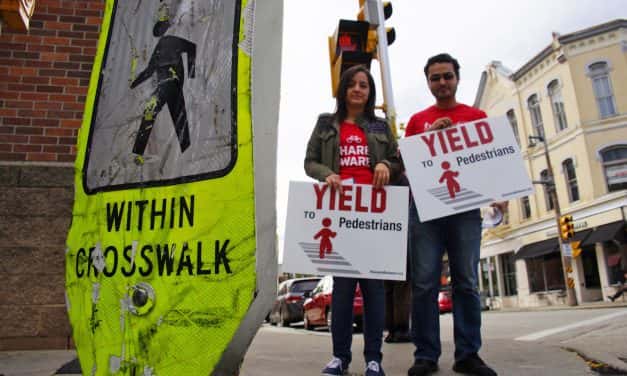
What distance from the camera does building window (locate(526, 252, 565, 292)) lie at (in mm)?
23094

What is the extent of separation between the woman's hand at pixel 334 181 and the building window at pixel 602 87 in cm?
2288

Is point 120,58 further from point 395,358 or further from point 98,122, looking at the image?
point 395,358

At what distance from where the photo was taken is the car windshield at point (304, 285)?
1495 cm

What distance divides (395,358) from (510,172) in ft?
5.49

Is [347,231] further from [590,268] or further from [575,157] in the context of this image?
[575,157]

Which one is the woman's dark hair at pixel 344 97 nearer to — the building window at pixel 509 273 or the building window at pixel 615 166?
the building window at pixel 615 166

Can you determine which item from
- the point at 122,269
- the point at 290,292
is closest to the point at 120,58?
the point at 122,269

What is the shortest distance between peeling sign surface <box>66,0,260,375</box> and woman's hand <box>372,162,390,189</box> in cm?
163

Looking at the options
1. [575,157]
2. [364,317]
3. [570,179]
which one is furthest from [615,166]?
[364,317]

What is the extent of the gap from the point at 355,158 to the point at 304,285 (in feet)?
41.2

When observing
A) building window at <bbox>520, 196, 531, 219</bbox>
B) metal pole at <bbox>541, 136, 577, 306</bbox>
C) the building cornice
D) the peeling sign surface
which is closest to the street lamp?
metal pole at <bbox>541, 136, 577, 306</bbox>

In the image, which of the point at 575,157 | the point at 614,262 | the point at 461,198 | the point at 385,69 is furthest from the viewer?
the point at 575,157

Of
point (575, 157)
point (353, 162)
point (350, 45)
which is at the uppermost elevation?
point (575, 157)

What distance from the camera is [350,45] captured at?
21.2 feet
